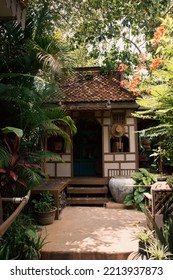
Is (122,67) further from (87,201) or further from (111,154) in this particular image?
(87,201)

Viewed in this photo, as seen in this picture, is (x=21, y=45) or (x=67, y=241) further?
(x=21, y=45)

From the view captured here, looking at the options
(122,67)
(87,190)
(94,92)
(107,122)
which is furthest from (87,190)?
(122,67)

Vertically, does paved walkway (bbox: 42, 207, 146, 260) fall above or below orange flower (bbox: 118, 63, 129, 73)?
below

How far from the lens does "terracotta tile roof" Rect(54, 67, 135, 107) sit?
24.5 ft

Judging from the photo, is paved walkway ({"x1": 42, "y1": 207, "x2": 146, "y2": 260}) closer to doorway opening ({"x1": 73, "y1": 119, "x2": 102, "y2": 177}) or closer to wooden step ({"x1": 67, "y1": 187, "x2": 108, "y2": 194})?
wooden step ({"x1": 67, "y1": 187, "x2": 108, "y2": 194})

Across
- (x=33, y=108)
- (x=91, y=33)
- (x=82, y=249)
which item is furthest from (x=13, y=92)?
(x=91, y=33)

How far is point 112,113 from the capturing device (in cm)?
770

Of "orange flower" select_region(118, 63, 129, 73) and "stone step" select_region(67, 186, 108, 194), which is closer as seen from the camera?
"stone step" select_region(67, 186, 108, 194)

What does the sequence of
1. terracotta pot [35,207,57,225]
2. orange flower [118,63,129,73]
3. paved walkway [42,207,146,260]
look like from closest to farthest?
paved walkway [42,207,146,260] < terracotta pot [35,207,57,225] < orange flower [118,63,129,73]

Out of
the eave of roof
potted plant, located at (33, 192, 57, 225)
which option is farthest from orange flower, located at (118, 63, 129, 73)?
potted plant, located at (33, 192, 57, 225)

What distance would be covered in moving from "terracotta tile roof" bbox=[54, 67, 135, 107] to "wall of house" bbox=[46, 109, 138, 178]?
1.64ft

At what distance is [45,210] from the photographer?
5363mm

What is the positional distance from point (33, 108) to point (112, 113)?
374 centimetres
